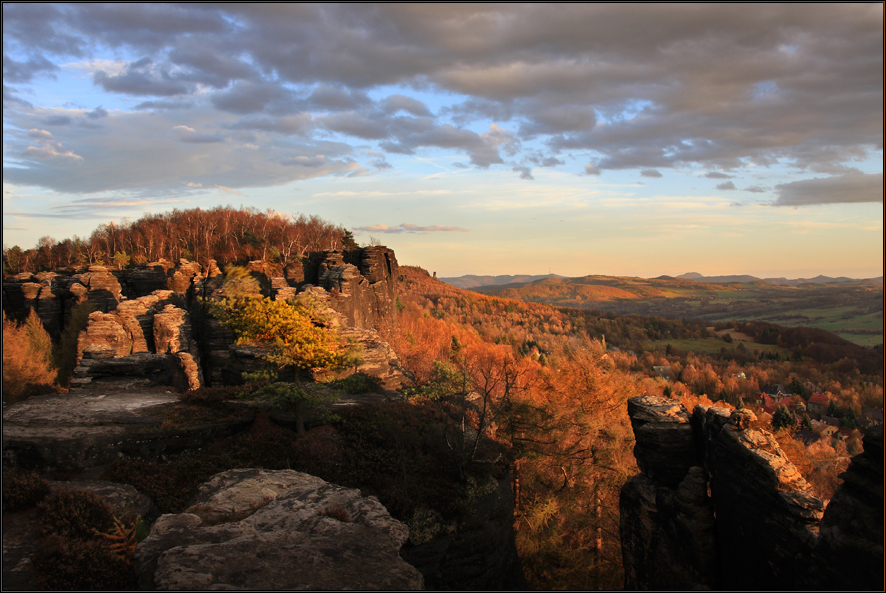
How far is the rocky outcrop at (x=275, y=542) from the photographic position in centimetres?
937

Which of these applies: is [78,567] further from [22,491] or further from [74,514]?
[22,491]

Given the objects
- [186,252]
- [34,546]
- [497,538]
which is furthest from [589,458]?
[186,252]

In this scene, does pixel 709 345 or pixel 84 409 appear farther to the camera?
pixel 709 345

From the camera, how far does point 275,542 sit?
10.9 meters

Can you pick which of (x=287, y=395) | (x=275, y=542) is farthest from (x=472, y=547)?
(x=287, y=395)

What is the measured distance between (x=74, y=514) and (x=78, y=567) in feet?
6.48

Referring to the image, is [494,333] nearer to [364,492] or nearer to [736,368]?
[736,368]

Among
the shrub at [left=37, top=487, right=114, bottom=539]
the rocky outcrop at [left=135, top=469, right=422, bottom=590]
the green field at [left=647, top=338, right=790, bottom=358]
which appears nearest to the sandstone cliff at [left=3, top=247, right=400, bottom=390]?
the rocky outcrop at [left=135, top=469, right=422, bottom=590]

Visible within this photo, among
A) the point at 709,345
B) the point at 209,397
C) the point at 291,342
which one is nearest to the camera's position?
the point at 291,342

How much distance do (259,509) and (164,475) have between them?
4.18 metres

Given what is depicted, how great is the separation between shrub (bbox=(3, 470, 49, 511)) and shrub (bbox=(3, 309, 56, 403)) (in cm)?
1399

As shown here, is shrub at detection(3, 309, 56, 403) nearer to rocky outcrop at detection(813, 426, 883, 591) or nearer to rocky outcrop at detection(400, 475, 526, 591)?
rocky outcrop at detection(400, 475, 526, 591)

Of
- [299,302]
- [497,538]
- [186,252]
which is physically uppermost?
[186,252]

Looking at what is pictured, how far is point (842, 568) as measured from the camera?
9.12 m
